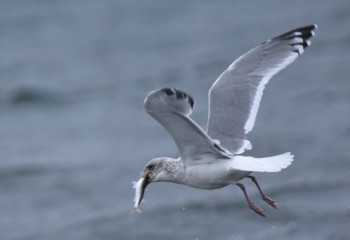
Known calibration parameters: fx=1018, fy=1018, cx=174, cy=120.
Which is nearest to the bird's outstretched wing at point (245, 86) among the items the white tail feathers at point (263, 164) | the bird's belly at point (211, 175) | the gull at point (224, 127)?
the gull at point (224, 127)

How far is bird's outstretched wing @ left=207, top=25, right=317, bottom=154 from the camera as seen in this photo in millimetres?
7377

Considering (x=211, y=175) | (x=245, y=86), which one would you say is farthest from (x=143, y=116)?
(x=211, y=175)

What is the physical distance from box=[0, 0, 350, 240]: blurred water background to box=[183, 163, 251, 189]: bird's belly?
2.16 metres

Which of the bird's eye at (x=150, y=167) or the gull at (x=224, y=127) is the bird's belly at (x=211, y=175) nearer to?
the gull at (x=224, y=127)

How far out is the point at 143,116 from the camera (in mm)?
14031

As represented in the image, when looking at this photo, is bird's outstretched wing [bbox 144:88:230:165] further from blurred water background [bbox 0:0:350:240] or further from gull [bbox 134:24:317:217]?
blurred water background [bbox 0:0:350:240]

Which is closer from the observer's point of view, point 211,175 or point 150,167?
point 211,175

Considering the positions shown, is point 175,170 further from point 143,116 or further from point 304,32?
point 143,116

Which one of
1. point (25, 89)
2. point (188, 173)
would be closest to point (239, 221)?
point (188, 173)

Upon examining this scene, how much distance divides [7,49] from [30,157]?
527cm

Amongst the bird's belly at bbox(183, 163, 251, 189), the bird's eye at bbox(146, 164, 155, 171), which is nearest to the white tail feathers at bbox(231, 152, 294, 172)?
the bird's belly at bbox(183, 163, 251, 189)

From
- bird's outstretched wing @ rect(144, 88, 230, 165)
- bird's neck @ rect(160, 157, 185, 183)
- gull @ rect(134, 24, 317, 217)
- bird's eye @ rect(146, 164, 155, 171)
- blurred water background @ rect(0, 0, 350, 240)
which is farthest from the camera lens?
blurred water background @ rect(0, 0, 350, 240)

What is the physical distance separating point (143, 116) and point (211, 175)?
7.20 meters

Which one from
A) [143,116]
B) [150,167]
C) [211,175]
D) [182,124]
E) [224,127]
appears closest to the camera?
[182,124]
